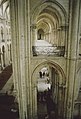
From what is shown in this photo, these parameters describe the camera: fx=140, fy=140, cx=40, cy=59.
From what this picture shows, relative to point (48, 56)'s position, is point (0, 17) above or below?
above

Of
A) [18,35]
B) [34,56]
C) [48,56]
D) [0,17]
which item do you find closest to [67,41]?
[48,56]

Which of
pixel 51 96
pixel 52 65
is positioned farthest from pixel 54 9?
pixel 51 96

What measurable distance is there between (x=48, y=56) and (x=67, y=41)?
1.89 m

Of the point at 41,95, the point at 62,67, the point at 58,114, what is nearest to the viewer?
the point at 62,67

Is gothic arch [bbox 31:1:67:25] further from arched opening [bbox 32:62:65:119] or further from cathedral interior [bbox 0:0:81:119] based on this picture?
arched opening [bbox 32:62:65:119]

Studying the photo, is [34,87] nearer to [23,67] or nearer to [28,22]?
[23,67]

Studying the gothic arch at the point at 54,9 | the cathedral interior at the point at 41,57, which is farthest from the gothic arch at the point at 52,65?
the gothic arch at the point at 54,9

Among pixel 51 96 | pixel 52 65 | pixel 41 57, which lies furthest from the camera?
pixel 51 96

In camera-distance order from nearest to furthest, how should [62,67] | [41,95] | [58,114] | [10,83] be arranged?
[62,67] < [58,114] < [41,95] < [10,83]

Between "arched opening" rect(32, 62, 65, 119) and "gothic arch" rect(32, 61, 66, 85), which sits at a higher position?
"gothic arch" rect(32, 61, 66, 85)

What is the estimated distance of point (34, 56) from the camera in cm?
1086

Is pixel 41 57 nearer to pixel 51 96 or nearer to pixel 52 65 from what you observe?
pixel 52 65

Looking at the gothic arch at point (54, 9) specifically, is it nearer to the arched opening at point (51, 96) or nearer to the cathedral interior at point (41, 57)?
the cathedral interior at point (41, 57)

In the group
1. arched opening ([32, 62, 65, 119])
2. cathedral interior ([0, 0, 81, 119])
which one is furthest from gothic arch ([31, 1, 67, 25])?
arched opening ([32, 62, 65, 119])
